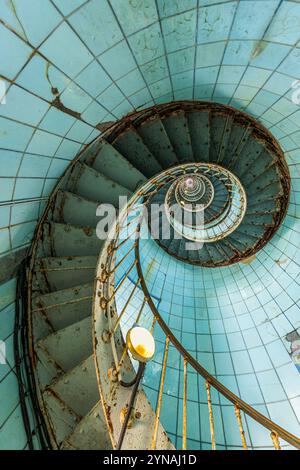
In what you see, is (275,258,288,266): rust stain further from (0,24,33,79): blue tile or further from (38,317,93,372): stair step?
(0,24,33,79): blue tile

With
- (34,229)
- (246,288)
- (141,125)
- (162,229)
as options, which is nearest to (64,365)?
(34,229)

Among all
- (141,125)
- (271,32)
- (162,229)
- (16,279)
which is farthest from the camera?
(162,229)

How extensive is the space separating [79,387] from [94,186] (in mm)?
2437

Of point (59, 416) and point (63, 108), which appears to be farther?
point (59, 416)

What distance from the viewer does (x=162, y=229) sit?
6.88m

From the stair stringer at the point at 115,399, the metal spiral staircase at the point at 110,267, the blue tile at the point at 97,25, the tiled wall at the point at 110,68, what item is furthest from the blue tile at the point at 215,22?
the stair stringer at the point at 115,399

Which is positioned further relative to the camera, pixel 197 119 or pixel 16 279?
pixel 197 119

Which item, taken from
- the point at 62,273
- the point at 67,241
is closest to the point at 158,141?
the point at 67,241

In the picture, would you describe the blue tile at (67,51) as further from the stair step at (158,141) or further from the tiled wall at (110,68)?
the stair step at (158,141)

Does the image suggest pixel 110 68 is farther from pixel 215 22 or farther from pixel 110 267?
pixel 110 267

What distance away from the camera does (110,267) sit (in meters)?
3.36

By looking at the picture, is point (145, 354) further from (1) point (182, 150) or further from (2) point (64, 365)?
(1) point (182, 150)

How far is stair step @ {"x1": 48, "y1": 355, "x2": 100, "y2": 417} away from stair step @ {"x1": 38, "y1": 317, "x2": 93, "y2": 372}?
22 centimetres
